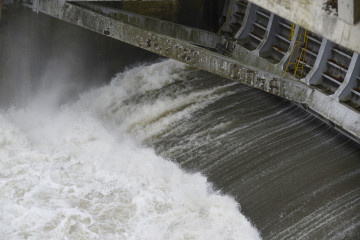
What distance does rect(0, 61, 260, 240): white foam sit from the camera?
5.90 metres

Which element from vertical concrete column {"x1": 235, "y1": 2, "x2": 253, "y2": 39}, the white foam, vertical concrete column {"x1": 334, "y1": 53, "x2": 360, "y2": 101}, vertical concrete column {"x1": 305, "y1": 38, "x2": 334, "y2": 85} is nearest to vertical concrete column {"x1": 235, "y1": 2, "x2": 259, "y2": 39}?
vertical concrete column {"x1": 235, "y1": 2, "x2": 253, "y2": 39}

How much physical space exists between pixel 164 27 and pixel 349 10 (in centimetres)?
510

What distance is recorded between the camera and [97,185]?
263 inches

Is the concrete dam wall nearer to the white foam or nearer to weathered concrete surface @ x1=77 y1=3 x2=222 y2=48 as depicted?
weathered concrete surface @ x1=77 y1=3 x2=222 y2=48

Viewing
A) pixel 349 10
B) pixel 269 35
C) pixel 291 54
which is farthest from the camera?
pixel 269 35

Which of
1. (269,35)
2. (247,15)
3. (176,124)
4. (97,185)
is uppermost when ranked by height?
(247,15)

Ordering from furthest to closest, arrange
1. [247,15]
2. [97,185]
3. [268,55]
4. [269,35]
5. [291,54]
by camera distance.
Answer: [247,15]
[268,55]
[269,35]
[291,54]
[97,185]

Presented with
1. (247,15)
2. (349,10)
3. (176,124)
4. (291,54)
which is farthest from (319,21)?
(247,15)

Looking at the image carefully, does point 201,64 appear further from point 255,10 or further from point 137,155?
point 255,10

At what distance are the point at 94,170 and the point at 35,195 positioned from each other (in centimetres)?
95

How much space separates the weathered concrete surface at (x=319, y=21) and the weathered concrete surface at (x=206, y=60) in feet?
6.55

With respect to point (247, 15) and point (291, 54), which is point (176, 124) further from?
point (247, 15)

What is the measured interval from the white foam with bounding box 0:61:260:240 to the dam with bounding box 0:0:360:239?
20 mm

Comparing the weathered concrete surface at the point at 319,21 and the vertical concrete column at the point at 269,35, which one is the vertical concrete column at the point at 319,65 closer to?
the vertical concrete column at the point at 269,35
